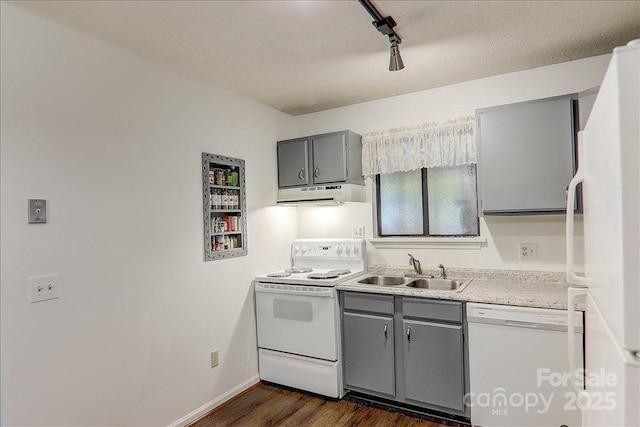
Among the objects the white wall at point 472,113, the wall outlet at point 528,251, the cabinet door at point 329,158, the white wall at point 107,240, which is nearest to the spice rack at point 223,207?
the white wall at point 107,240

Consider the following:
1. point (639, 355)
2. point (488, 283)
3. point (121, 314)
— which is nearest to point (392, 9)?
point (639, 355)

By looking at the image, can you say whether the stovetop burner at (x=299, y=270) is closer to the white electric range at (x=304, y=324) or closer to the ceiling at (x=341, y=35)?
the white electric range at (x=304, y=324)

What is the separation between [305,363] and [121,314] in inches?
57.5

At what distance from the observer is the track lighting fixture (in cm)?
185

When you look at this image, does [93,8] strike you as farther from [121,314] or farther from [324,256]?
[324,256]

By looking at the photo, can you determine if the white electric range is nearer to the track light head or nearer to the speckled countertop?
the speckled countertop

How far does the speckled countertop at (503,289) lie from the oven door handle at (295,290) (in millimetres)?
113

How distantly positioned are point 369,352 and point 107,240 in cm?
195

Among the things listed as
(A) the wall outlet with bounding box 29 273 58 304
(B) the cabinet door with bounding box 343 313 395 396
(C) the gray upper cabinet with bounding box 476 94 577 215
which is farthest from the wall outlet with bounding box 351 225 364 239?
(A) the wall outlet with bounding box 29 273 58 304

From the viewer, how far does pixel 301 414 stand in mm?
2650

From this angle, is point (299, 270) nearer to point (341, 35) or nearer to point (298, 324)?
point (298, 324)

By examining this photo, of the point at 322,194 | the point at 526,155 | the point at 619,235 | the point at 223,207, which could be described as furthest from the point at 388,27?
the point at 223,207

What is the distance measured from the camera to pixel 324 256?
11.4ft

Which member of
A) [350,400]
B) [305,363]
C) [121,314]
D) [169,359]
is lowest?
[350,400]
